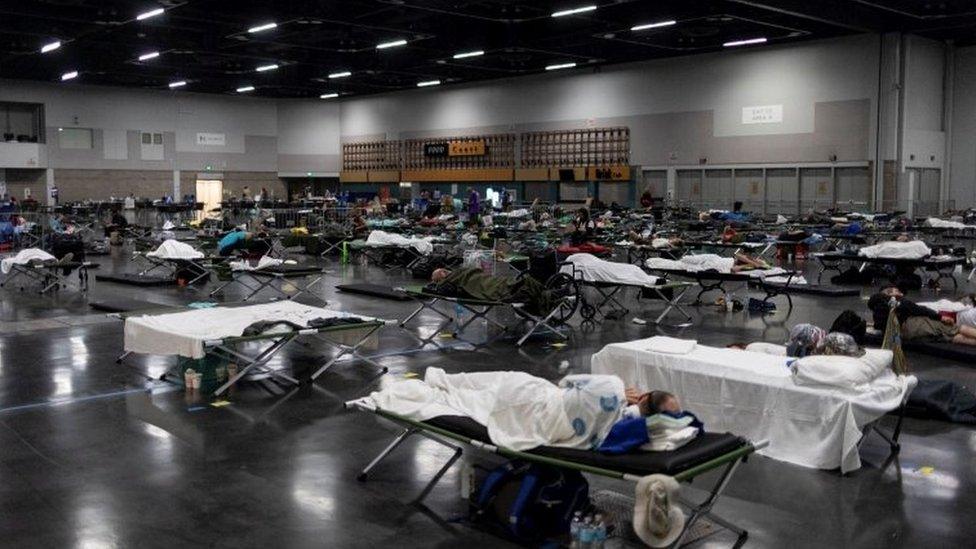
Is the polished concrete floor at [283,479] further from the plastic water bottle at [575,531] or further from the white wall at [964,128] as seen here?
the white wall at [964,128]

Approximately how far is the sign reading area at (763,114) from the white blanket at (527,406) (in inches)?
953

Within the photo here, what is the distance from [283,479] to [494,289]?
491cm

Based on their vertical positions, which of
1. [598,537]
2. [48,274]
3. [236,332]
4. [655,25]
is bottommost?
[598,537]

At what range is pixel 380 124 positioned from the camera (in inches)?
1663

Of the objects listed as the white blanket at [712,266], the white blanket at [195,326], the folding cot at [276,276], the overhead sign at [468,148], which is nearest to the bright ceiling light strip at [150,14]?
the folding cot at [276,276]

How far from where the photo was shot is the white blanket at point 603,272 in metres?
11.9

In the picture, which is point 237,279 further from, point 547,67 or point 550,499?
point 547,67

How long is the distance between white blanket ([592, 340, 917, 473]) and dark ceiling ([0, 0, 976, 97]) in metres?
15.2

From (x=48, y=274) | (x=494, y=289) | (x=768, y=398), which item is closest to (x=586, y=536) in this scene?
(x=768, y=398)

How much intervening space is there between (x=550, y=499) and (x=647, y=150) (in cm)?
2798

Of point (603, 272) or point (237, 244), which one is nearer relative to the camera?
point (603, 272)

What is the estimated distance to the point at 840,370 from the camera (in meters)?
5.84

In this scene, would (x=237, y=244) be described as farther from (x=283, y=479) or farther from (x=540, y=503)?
(x=540, y=503)

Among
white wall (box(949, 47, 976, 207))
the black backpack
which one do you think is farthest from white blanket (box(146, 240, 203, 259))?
white wall (box(949, 47, 976, 207))
